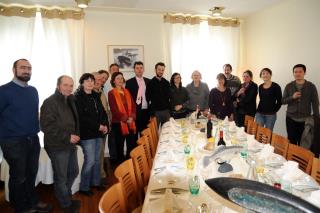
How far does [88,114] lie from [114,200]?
1.53m

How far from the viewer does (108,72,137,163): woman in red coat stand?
357 cm

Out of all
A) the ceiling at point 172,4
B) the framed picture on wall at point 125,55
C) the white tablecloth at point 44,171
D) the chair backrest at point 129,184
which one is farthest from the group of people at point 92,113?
the ceiling at point 172,4

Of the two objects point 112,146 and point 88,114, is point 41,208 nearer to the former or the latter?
point 88,114

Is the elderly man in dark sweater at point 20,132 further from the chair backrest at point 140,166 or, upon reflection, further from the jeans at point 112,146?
the jeans at point 112,146

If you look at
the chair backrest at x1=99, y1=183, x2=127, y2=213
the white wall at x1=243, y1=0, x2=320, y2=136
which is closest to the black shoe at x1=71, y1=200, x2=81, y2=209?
the chair backrest at x1=99, y1=183, x2=127, y2=213

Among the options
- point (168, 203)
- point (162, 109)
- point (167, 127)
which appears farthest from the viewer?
point (162, 109)

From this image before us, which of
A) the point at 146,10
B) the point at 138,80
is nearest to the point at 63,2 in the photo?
the point at 146,10

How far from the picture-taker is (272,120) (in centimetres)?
394

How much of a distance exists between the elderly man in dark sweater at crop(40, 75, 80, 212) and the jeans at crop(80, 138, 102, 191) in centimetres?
24

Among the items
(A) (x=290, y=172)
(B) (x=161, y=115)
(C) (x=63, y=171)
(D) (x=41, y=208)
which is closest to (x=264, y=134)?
(A) (x=290, y=172)

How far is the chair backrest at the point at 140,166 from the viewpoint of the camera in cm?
208

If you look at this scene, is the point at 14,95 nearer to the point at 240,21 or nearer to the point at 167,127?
the point at 167,127

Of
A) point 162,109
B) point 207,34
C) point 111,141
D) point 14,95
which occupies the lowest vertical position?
point 111,141

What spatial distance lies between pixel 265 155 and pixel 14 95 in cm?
237
